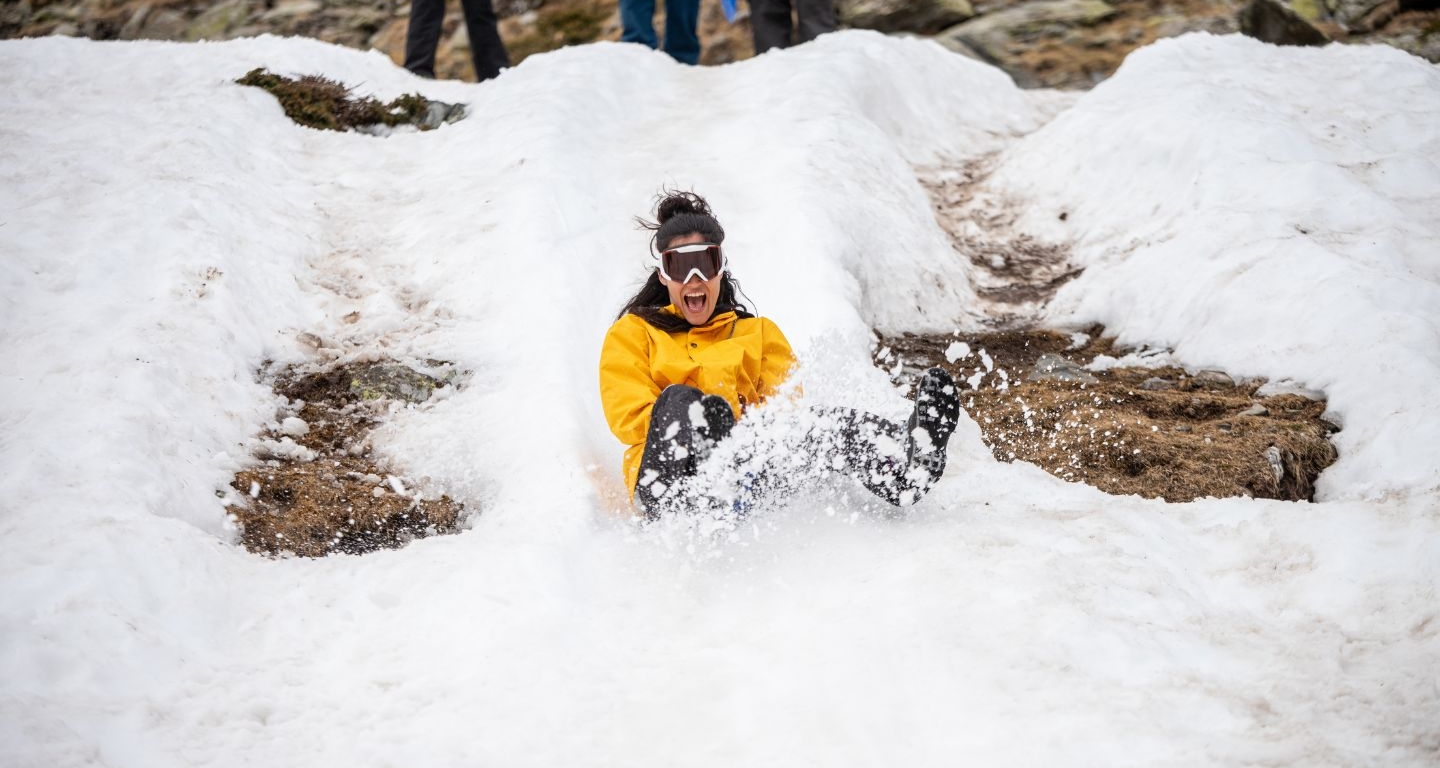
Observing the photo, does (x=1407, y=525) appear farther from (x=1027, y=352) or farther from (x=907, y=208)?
(x=907, y=208)

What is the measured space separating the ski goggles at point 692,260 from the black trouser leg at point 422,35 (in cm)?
815

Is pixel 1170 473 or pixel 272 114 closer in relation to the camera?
pixel 1170 473

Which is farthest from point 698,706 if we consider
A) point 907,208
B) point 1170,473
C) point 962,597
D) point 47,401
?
point 907,208

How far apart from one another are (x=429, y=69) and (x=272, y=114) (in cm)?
344

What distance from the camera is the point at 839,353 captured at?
19.6ft

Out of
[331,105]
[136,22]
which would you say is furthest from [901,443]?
[136,22]

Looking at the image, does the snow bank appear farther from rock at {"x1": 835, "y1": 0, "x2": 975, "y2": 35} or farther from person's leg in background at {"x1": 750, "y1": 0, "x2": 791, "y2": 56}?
rock at {"x1": 835, "y1": 0, "x2": 975, "y2": 35}

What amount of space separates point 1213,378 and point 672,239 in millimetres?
3661

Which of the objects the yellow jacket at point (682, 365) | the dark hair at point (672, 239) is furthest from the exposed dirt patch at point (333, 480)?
the dark hair at point (672, 239)

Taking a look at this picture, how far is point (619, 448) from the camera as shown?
5.53 meters

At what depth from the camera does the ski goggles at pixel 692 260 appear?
4828mm

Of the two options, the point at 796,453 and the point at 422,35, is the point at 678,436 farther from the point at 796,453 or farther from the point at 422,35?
the point at 422,35

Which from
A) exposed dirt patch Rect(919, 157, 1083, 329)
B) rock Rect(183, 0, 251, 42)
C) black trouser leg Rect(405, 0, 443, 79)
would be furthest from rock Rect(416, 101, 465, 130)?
rock Rect(183, 0, 251, 42)

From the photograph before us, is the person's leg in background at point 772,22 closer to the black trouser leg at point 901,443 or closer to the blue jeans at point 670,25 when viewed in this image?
the blue jeans at point 670,25
